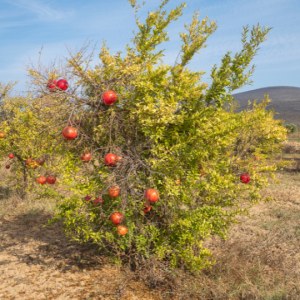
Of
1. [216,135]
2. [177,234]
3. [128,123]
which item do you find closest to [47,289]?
[177,234]

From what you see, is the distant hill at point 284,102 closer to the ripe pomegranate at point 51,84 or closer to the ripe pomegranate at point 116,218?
the ripe pomegranate at point 116,218

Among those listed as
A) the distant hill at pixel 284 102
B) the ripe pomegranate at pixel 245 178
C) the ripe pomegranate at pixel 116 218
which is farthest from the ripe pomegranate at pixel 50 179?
the distant hill at pixel 284 102

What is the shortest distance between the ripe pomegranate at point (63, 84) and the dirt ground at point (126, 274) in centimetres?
286

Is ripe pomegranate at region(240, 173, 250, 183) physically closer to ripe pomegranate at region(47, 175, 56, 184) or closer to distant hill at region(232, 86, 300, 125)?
ripe pomegranate at region(47, 175, 56, 184)

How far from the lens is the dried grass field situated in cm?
348

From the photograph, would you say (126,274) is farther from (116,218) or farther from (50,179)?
(50,179)

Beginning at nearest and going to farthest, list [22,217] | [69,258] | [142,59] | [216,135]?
[216,135], [142,59], [69,258], [22,217]

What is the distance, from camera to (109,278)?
386 cm

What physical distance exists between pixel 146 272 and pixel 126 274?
364mm

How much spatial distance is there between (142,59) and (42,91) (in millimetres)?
1446

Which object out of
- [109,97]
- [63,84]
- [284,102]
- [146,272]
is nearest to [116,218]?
[146,272]

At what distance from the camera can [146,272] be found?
366 cm

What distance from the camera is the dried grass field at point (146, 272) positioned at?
3484 mm

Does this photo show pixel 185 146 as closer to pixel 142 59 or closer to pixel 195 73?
pixel 195 73
